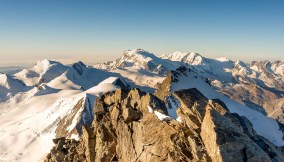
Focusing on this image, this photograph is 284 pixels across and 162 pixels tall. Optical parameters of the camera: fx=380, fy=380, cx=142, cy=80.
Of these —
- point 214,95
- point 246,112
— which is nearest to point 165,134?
point 246,112

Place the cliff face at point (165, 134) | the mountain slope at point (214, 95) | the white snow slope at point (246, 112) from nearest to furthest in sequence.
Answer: the cliff face at point (165, 134), the white snow slope at point (246, 112), the mountain slope at point (214, 95)

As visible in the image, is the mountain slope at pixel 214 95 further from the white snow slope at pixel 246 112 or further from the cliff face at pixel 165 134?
the cliff face at pixel 165 134

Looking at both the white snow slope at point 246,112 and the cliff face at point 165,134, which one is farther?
the white snow slope at point 246,112

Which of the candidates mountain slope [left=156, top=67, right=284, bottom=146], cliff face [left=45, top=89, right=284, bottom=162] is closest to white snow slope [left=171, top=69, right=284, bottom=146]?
mountain slope [left=156, top=67, right=284, bottom=146]

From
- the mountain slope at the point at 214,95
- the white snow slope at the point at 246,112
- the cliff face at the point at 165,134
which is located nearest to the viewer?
the cliff face at the point at 165,134

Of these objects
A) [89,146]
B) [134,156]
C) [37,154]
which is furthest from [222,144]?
[37,154]

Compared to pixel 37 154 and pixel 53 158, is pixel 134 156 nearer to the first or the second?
pixel 53 158

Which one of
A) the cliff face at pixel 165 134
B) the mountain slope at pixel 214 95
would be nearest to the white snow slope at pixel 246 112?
the mountain slope at pixel 214 95

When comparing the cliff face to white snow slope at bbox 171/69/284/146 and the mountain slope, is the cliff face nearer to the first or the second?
the mountain slope

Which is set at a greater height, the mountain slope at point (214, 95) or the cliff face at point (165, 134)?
the cliff face at point (165, 134)
